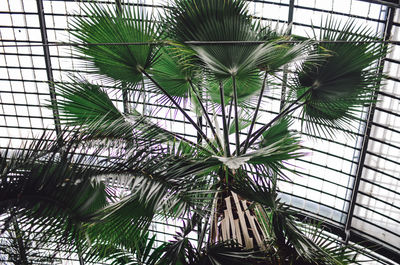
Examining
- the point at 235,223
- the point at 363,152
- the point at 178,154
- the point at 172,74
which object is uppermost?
the point at 172,74

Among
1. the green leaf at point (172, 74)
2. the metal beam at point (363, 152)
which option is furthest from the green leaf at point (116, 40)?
the metal beam at point (363, 152)

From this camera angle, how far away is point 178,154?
10.3 feet

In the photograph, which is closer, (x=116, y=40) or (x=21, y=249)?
(x=21, y=249)

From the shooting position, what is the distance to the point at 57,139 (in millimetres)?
2395

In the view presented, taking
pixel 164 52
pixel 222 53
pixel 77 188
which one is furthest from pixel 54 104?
pixel 77 188

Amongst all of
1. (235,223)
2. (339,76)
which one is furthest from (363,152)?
(235,223)

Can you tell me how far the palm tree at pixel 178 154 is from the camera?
2285 millimetres

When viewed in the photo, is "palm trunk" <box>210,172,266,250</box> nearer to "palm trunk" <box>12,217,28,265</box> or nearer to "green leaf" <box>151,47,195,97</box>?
"green leaf" <box>151,47,195,97</box>

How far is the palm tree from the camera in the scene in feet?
7.50

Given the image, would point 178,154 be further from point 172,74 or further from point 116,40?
point 172,74

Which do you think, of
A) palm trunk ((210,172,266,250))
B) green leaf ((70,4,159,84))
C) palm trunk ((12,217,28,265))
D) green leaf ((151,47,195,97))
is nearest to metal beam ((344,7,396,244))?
green leaf ((151,47,195,97))

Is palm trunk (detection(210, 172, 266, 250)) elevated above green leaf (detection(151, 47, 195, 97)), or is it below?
below

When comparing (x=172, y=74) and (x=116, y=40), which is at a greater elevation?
(x=116, y=40)

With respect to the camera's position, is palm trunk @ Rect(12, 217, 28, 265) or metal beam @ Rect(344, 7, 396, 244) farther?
metal beam @ Rect(344, 7, 396, 244)
